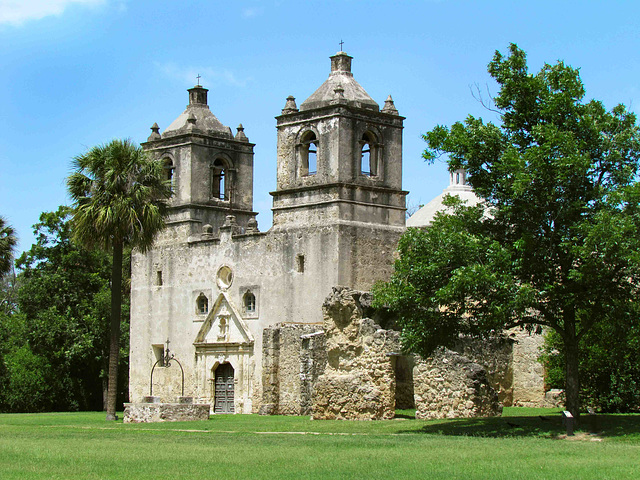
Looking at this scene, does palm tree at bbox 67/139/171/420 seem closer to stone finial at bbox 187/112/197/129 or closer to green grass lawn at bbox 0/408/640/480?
green grass lawn at bbox 0/408/640/480

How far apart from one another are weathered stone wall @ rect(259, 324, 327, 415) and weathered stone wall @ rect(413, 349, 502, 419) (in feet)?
20.3

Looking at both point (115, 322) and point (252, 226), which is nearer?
point (115, 322)

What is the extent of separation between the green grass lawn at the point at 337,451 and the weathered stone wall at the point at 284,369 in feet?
24.4

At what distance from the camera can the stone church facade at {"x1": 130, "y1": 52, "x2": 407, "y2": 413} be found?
1499 inches

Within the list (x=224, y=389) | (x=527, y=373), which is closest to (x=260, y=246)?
(x=224, y=389)

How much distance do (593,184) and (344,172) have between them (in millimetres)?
15716

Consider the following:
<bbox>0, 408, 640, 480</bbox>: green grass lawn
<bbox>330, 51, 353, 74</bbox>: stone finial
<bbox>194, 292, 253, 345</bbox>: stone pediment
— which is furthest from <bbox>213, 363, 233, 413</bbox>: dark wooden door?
<bbox>0, 408, 640, 480</bbox>: green grass lawn

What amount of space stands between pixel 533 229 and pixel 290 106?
18.2 meters

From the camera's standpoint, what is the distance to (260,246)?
39656mm

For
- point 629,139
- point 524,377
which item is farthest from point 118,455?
point 524,377

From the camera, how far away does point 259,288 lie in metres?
39.5

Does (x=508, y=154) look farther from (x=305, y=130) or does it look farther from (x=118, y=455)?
(x=305, y=130)

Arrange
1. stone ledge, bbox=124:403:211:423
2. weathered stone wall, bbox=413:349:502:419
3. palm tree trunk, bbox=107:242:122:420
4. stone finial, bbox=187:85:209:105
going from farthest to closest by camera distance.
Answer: stone finial, bbox=187:85:209:105 < palm tree trunk, bbox=107:242:122:420 < stone ledge, bbox=124:403:211:423 < weathered stone wall, bbox=413:349:502:419

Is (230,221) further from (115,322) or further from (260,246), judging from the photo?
(115,322)
